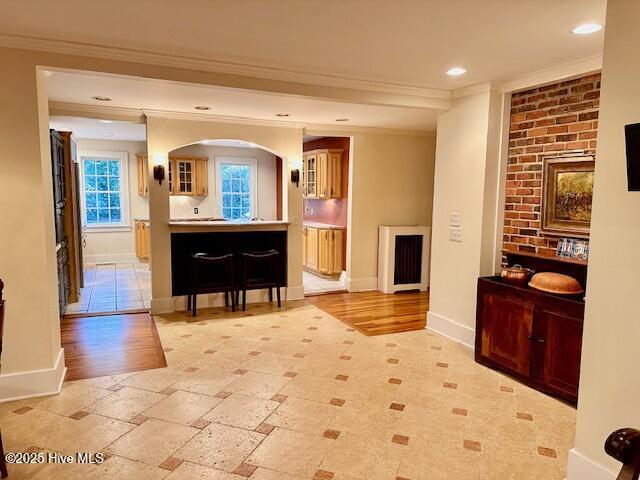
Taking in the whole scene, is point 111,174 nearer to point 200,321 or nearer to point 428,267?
point 200,321

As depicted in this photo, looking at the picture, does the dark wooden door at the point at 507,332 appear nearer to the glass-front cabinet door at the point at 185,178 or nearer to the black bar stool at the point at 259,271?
the black bar stool at the point at 259,271

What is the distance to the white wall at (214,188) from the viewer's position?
910 cm

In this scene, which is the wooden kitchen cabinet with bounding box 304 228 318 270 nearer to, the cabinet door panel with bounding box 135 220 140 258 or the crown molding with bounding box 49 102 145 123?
the crown molding with bounding box 49 102 145 123

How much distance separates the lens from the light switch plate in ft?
14.3

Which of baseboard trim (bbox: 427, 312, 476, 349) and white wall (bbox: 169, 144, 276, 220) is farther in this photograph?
white wall (bbox: 169, 144, 276, 220)

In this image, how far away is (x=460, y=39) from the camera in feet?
9.47

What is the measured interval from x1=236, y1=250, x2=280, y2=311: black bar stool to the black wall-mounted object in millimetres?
4235

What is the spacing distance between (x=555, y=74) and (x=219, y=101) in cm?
317

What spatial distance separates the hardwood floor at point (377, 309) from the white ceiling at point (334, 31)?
279 cm

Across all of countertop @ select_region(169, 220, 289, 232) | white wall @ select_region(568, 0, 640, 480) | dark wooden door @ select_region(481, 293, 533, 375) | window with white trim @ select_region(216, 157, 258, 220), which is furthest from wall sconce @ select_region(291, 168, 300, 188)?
white wall @ select_region(568, 0, 640, 480)

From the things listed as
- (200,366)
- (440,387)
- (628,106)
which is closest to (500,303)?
(440,387)

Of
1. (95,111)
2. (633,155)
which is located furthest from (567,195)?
(95,111)

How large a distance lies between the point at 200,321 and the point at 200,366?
1.41 m

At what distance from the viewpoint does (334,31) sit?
2.77 meters
